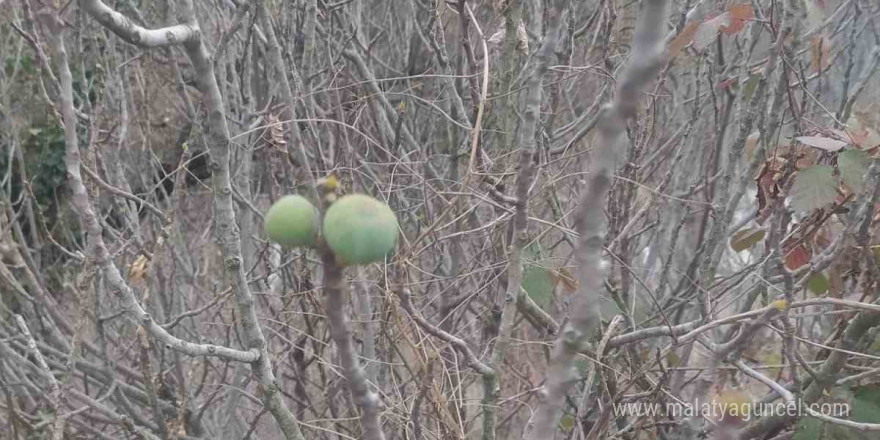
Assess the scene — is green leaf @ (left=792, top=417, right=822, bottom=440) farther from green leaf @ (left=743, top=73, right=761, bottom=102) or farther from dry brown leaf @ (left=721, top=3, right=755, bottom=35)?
dry brown leaf @ (left=721, top=3, right=755, bottom=35)

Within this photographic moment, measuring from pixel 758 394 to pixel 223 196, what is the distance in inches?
111

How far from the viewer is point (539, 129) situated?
1.95 metres

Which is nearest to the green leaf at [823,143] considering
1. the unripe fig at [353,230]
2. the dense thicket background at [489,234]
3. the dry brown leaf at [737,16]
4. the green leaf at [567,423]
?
the dense thicket background at [489,234]

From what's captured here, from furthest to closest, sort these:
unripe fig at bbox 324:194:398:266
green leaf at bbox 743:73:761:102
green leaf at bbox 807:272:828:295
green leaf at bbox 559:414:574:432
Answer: green leaf at bbox 559:414:574:432 < green leaf at bbox 743:73:761:102 < green leaf at bbox 807:272:828:295 < unripe fig at bbox 324:194:398:266

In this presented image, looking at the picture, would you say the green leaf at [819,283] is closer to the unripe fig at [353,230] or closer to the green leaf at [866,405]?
the green leaf at [866,405]

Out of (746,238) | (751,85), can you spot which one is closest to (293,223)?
(746,238)

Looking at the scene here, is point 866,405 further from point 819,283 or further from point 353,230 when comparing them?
point 353,230

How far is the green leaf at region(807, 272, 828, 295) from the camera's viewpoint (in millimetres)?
1864

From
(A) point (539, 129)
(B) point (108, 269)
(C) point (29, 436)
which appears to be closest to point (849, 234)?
(A) point (539, 129)

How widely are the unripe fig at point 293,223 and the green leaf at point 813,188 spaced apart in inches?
48.5

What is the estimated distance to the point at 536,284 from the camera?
1965 millimetres

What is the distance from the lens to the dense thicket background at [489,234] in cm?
131

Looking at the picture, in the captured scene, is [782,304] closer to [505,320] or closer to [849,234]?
[849,234]

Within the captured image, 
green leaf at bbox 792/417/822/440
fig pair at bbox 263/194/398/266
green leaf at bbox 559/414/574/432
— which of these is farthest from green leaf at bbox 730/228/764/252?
fig pair at bbox 263/194/398/266
